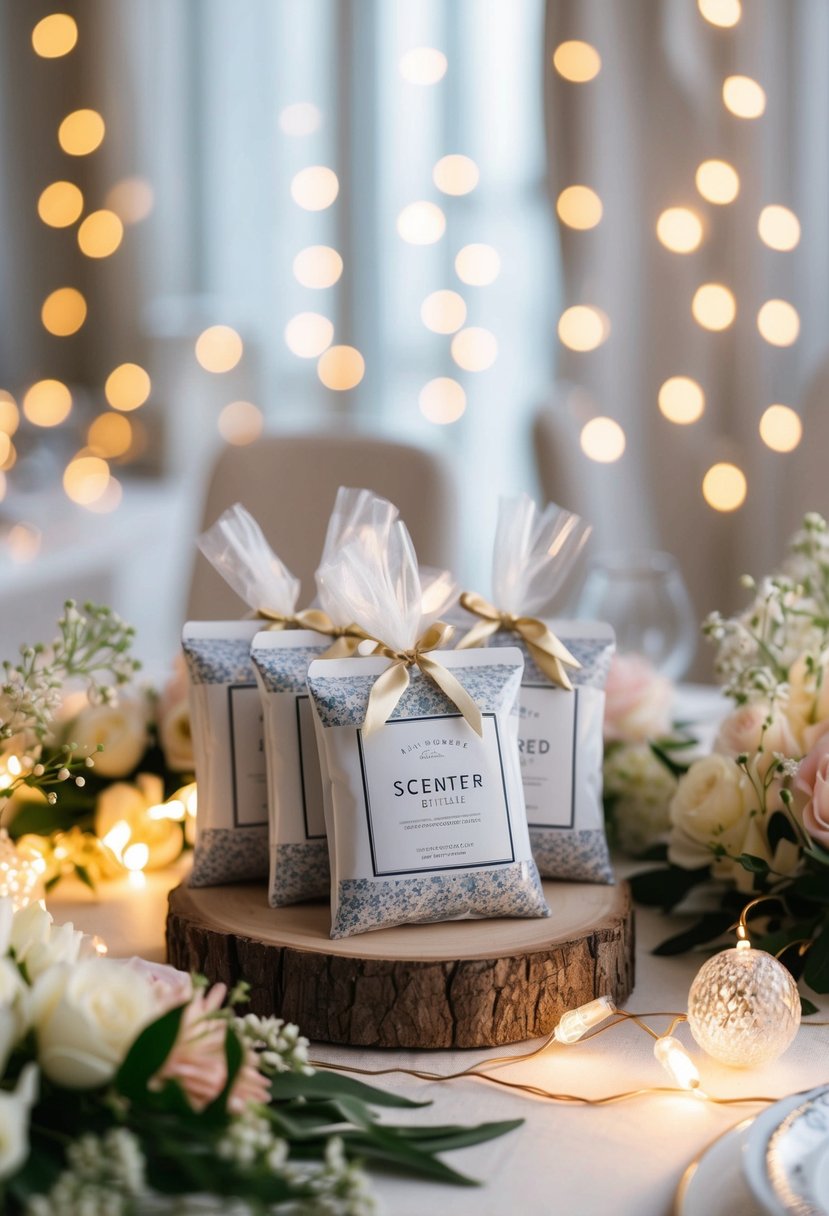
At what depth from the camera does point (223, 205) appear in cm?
399

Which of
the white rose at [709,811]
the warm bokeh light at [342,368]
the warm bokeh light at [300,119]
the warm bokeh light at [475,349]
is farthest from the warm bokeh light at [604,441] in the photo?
the white rose at [709,811]

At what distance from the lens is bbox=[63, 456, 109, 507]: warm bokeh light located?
3281 millimetres

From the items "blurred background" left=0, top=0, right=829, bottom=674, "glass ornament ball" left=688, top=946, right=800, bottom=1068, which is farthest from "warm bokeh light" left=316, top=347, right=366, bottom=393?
"glass ornament ball" left=688, top=946, right=800, bottom=1068

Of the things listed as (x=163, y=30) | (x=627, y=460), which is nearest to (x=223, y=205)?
(x=163, y=30)

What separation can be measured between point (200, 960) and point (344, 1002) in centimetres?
12

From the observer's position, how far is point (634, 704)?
1.23 metres

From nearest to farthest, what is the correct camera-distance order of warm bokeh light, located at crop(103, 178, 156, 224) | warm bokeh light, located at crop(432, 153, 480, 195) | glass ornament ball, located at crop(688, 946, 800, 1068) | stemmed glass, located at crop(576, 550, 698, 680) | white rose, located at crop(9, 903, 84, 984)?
white rose, located at crop(9, 903, 84, 984) → glass ornament ball, located at crop(688, 946, 800, 1068) → stemmed glass, located at crop(576, 550, 698, 680) → warm bokeh light, located at crop(432, 153, 480, 195) → warm bokeh light, located at crop(103, 178, 156, 224)

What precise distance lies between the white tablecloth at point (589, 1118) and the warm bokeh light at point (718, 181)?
2.01 metres

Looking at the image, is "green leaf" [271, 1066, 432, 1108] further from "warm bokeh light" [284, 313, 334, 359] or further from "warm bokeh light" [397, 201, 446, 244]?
"warm bokeh light" [284, 313, 334, 359]

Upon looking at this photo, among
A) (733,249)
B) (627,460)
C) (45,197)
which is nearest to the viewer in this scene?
(733,249)

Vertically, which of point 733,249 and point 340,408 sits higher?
point 733,249

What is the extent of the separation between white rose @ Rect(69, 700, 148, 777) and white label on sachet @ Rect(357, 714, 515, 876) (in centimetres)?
35

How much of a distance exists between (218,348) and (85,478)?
54 cm

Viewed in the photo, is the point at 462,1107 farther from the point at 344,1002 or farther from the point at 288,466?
the point at 288,466
